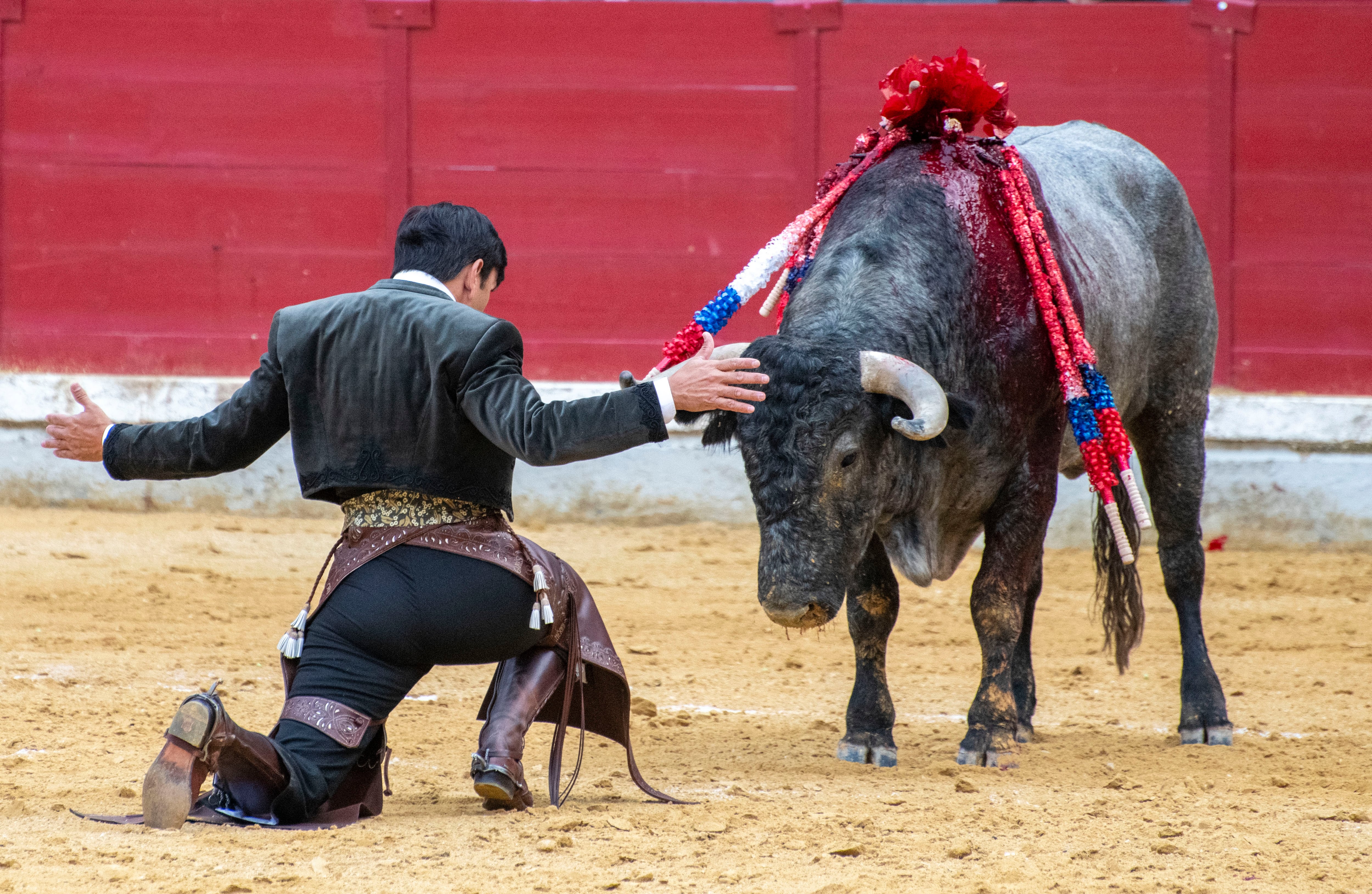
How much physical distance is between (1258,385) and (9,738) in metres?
6.31

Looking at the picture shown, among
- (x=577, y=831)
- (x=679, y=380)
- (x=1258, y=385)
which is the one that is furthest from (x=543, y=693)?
(x=1258, y=385)

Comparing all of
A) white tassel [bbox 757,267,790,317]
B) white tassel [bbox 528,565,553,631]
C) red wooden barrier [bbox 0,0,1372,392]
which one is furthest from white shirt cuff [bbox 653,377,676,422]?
red wooden barrier [bbox 0,0,1372,392]

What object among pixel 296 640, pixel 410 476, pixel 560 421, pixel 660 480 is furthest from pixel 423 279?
pixel 660 480

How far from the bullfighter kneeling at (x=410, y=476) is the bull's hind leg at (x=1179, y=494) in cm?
217

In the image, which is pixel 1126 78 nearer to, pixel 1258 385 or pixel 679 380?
pixel 1258 385

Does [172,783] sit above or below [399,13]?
below

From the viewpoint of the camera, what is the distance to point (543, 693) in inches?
133

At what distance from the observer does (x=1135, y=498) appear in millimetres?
4145

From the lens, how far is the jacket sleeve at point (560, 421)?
299 cm

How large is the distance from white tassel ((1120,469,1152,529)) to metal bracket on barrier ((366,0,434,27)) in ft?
17.3

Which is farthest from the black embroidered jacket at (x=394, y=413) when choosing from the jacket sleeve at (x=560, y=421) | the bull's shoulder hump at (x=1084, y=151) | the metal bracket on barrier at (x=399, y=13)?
the metal bracket on barrier at (x=399, y=13)

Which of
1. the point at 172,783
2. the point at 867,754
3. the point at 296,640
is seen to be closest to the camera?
the point at 172,783

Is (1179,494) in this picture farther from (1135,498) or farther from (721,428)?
(721,428)

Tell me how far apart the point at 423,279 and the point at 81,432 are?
2.65 ft
